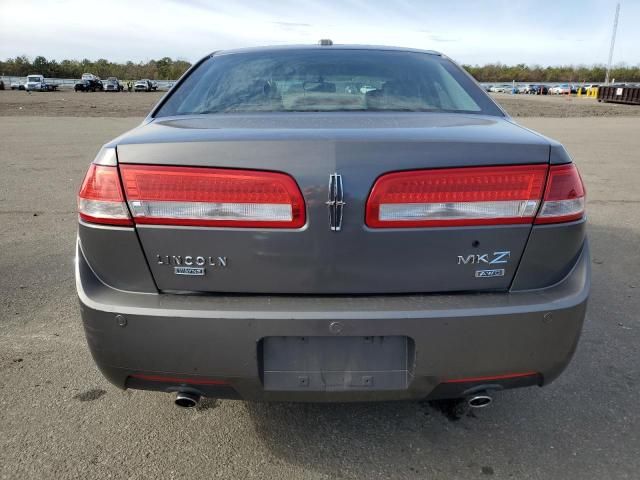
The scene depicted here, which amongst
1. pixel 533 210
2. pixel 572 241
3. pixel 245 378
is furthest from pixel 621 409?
pixel 245 378

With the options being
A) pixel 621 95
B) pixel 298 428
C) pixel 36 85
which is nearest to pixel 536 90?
pixel 621 95

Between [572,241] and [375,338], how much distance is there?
2.57 feet

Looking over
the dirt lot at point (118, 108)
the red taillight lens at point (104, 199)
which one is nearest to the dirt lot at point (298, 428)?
the red taillight lens at point (104, 199)

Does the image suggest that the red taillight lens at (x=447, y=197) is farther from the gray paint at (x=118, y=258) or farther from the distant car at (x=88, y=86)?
the distant car at (x=88, y=86)

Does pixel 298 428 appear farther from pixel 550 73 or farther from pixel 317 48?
pixel 550 73

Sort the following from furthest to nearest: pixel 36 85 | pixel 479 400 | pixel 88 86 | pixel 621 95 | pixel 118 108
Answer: pixel 88 86 < pixel 36 85 < pixel 621 95 < pixel 118 108 < pixel 479 400

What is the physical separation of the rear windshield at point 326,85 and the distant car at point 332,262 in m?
A: 0.65

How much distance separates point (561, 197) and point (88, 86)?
61.5m

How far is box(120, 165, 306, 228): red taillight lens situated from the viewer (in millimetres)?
1754

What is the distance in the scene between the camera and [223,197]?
177 centimetres

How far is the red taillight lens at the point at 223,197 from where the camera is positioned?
5.75ft

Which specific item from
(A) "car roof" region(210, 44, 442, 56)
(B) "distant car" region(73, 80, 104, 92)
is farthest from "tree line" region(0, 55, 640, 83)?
(A) "car roof" region(210, 44, 442, 56)

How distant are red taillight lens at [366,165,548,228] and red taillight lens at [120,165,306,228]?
276 millimetres

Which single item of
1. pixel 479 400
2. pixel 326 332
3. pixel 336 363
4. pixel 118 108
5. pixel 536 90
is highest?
pixel 536 90
